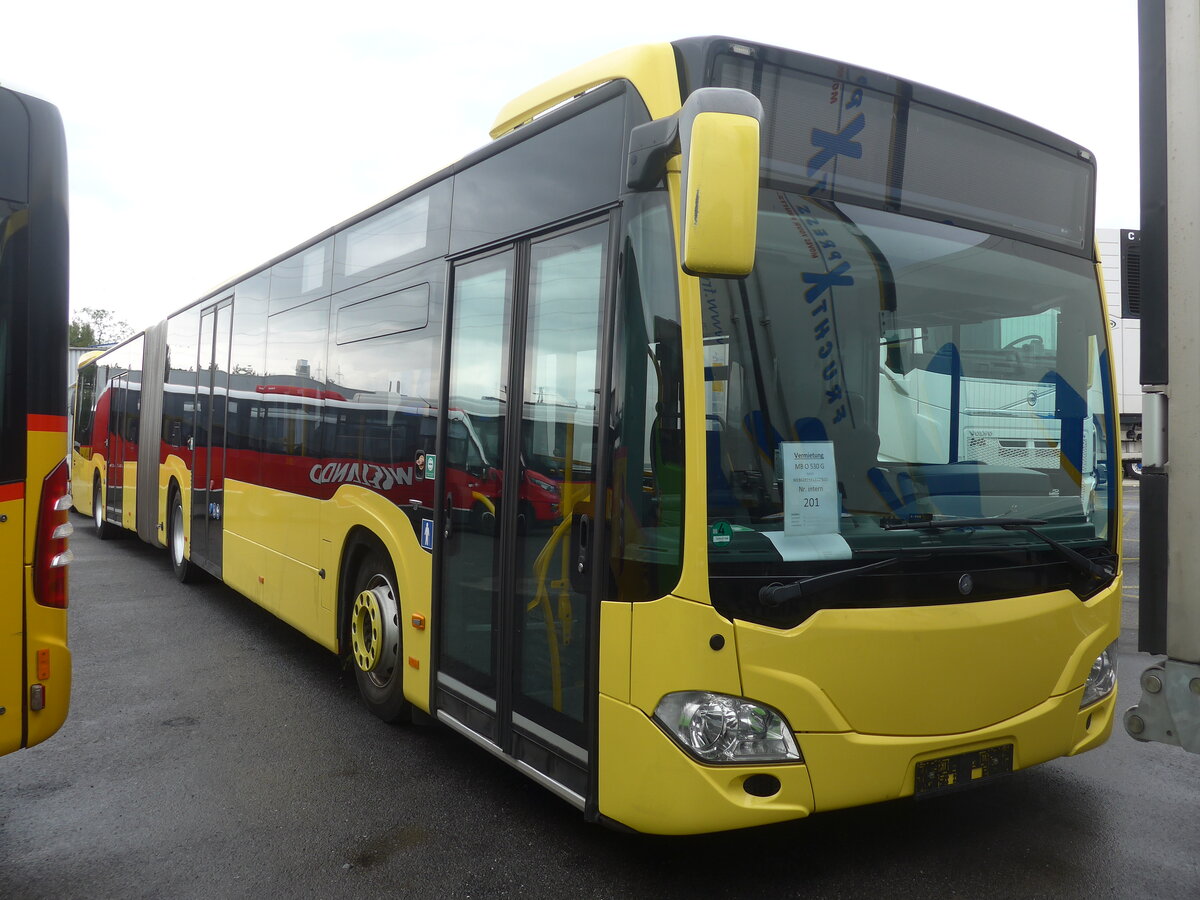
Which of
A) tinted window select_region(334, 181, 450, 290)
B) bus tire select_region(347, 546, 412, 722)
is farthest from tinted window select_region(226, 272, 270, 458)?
bus tire select_region(347, 546, 412, 722)

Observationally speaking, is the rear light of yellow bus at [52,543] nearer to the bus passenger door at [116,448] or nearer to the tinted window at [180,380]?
the tinted window at [180,380]

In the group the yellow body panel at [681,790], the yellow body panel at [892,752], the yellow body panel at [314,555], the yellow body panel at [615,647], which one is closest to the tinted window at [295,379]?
the yellow body panel at [314,555]

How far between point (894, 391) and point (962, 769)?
1383 millimetres

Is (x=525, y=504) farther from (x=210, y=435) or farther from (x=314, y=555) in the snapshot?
(x=210, y=435)

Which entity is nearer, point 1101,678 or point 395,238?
point 1101,678

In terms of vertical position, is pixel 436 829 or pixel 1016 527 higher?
pixel 1016 527

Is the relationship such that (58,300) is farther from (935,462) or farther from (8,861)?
(935,462)

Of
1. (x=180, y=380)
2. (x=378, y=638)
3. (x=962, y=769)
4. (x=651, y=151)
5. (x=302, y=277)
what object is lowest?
(x=962, y=769)

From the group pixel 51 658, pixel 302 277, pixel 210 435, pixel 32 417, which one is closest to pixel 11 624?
pixel 51 658

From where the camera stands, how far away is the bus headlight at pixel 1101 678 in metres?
3.71

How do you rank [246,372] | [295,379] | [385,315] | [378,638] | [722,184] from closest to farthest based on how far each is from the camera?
[722,184] < [378,638] < [385,315] < [295,379] < [246,372]

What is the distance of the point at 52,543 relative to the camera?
3553mm

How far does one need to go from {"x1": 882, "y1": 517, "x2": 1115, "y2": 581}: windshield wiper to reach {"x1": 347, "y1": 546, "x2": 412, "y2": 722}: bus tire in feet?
9.32

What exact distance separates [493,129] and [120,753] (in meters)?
3.75
